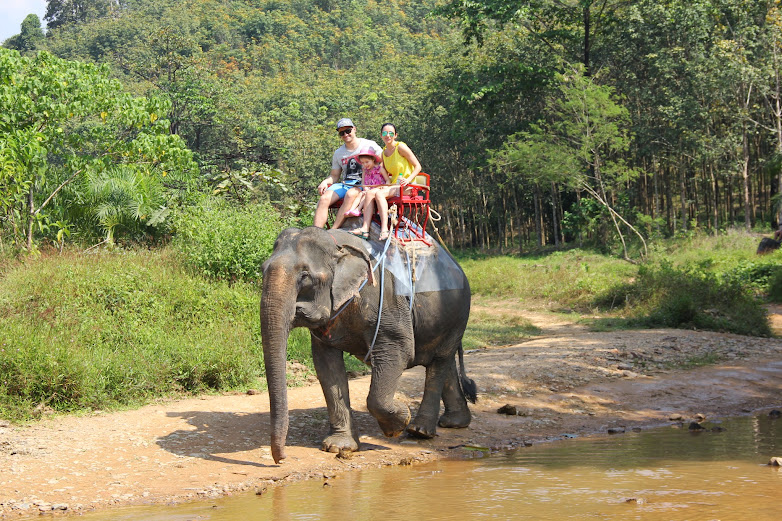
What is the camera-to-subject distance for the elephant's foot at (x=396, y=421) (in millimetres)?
7863

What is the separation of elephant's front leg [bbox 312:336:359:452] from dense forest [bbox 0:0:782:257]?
792cm

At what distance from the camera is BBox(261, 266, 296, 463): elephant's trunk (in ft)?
21.5

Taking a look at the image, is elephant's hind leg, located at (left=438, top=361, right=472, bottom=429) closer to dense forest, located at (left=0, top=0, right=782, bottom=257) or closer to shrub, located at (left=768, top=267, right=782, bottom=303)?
dense forest, located at (left=0, top=0, right=782, bottom=257)

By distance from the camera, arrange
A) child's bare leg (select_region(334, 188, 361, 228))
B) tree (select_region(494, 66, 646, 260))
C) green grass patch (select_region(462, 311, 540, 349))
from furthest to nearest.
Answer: tree (select_region(494, 66, 646, 260)) < green grass patch (select_region(462, 311, 540, 349)) < child's bare leg (select_region(334, 188, 361, 228))

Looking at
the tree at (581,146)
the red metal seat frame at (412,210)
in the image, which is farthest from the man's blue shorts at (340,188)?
the tree at (581,146)

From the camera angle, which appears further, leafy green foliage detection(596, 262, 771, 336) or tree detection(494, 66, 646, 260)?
tree detection(494, 66, 646, 260)

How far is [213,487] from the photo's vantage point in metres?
6.91

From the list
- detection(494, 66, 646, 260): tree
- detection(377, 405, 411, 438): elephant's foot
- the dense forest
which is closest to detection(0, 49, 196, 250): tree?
the dense forest

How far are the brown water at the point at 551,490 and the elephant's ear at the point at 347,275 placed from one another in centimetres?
159

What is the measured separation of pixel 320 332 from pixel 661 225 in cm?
Answer: 2855

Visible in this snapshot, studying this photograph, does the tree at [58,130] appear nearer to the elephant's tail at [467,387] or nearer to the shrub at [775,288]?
the elephant's tail at [467,387]

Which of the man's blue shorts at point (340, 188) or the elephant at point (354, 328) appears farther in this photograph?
the man's blue shorts at point (340, 188)

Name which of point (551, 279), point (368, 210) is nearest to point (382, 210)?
point (368, 210)

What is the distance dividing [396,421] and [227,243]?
7125 mm
